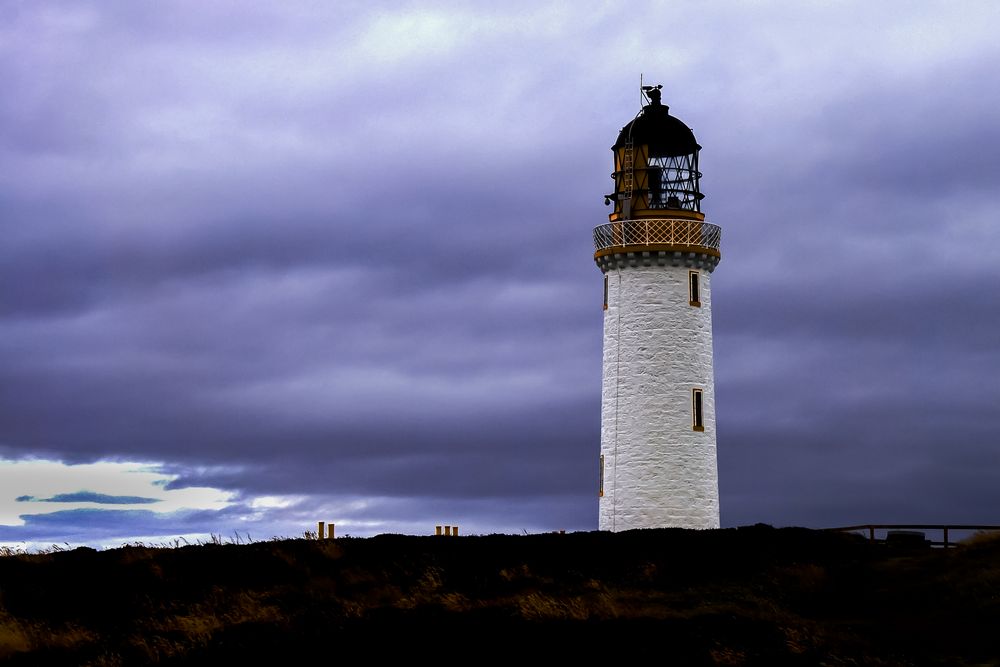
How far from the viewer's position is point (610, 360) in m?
45.1

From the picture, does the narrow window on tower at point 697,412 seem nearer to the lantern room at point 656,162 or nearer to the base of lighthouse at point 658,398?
the base of lighthouse at point 658,398

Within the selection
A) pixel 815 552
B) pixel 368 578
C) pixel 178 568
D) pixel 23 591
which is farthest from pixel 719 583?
pixel 23 591

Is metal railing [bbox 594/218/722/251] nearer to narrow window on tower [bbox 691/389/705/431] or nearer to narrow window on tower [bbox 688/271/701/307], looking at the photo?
narrow window on tower [bbox 688/271/701/307]

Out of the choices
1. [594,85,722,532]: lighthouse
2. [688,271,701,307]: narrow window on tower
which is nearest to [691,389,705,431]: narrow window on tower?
[594,85,722,532]: lighthouse

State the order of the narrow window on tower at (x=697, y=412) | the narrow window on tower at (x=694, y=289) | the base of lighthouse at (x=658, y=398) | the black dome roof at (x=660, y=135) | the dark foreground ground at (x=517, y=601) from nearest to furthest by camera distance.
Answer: the dark foreground ground at (x=517, y=601) < the base of lighthouse at (x=658, y=398) < the narrow window on tower at (x=697, y=412) < the narrow window on tower at (x=694, y=289) < the black dome roof at (x=660, y=135)

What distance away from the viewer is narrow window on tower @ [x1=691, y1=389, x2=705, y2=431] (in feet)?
144

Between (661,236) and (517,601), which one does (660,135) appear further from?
(517,601)

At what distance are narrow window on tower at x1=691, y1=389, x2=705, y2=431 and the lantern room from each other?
291 inches

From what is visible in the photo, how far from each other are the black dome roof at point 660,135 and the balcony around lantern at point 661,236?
137 inches

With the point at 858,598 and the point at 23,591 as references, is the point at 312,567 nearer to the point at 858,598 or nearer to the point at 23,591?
the point at 23,591

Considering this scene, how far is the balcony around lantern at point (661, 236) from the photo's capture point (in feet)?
148

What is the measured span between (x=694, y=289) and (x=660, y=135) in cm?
654

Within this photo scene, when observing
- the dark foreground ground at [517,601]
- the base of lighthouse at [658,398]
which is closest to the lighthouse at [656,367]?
the base of lighthouse at [658,398]

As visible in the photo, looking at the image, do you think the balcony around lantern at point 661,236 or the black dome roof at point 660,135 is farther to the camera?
the black dome roof at point 660,135
